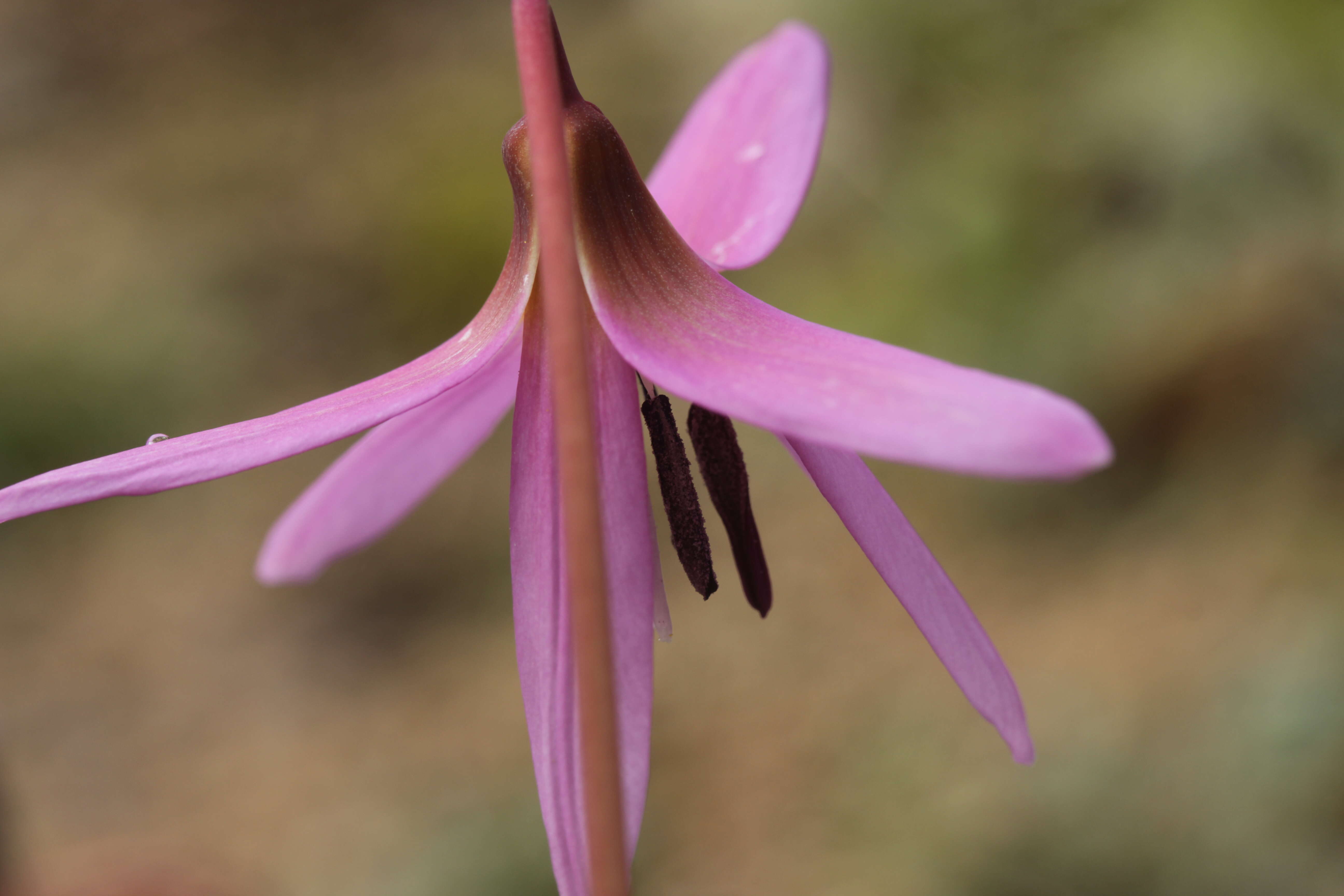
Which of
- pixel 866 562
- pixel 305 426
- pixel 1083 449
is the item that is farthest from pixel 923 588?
pixel 866 562

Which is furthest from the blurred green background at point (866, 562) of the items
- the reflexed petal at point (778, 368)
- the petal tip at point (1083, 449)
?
the petal tip at point (1083, 449)

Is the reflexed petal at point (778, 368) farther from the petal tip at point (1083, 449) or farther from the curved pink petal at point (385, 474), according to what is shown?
the curved pink petal at point (385, 474)

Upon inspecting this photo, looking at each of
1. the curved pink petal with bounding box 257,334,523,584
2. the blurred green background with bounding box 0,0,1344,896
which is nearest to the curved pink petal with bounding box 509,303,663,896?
the curved pink petal with bounding box 257,334,523,584

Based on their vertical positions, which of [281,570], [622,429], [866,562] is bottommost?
[866,562]

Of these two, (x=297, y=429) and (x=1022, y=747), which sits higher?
(x=297, y=429)

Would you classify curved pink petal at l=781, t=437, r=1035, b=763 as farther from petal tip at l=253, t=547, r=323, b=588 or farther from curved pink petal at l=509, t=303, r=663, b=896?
petal tip at l=253, t=547, r=323, b=588

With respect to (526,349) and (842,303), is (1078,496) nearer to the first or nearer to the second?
(842,303)

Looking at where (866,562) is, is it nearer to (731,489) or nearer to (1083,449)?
(731,489)

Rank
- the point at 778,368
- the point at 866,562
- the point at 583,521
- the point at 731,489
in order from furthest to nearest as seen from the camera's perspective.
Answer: the point at 866,562
the point at 731,489
the point at 778,368
the point at 583,521
